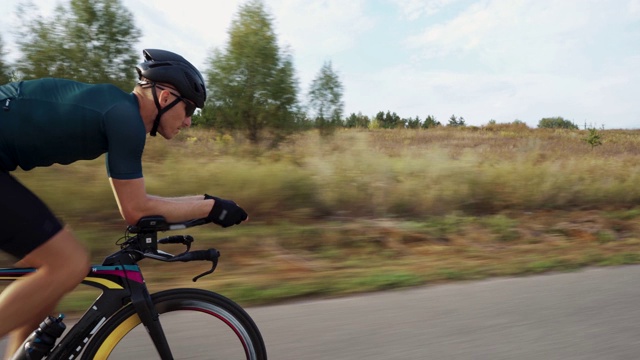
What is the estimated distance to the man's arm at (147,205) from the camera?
2.10 meters

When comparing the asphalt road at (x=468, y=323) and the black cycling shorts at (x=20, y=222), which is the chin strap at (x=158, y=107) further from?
the asphalt road at (x=468, y=323)

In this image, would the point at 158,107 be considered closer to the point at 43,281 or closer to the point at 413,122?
the point at 43,281

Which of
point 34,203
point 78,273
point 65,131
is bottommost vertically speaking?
point 78,273

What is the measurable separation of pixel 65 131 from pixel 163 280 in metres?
3.38

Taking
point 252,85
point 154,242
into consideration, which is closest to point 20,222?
point 154,242

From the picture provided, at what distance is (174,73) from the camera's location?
2.26 m

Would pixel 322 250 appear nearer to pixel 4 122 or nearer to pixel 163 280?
pixel 163 280

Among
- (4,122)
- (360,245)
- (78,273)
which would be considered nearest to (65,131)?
(4,122)

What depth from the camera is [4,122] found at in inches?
81.6

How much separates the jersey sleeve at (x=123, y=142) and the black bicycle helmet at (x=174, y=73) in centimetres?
23

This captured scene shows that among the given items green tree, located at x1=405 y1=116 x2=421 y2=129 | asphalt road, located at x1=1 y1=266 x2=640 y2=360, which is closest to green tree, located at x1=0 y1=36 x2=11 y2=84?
asphalt road, located at x1=1 y1=266 x2=640 y2=360

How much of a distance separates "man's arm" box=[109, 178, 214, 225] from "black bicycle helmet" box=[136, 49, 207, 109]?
1.45ft

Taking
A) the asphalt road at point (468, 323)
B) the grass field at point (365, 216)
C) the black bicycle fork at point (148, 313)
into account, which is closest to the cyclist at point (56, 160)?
the black bicycle fork at point (148, 313)

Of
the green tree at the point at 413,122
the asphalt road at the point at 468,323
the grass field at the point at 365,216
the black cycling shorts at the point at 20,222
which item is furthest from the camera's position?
the green tree at the point at 413,122
